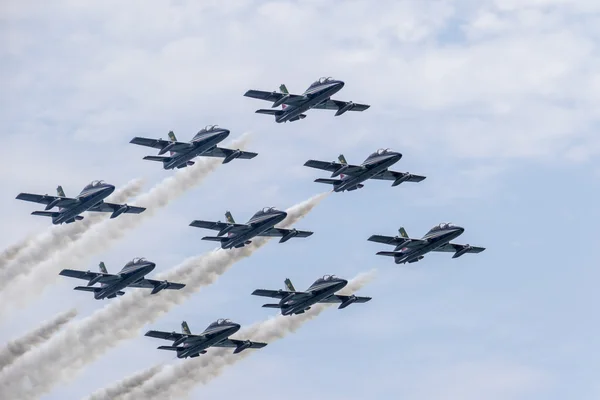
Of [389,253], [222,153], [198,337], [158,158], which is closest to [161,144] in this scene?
[158,158]

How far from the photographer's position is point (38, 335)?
19638 centimetres

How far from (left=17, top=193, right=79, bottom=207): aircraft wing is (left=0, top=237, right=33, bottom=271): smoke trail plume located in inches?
392

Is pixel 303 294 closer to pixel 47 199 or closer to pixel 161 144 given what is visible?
pixel 161 144

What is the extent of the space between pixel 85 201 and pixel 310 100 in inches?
1105

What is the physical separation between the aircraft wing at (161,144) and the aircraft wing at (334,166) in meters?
14.1

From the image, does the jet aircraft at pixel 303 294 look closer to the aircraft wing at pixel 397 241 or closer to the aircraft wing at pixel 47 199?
the aircraft wing at pixel 397 241

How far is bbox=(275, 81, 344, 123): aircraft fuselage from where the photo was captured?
18762 centimetres

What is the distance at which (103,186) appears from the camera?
190m

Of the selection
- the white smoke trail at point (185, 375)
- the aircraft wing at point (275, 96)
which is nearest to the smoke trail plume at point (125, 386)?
the white smoke trail at point (185, 375)

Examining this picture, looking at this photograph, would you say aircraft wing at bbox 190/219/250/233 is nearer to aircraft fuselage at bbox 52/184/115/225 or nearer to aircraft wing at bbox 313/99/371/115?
aircraft fuselage at bbox 52/184/115/225

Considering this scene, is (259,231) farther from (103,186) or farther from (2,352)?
(2,352)

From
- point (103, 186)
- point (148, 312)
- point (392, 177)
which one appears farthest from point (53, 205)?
point (392, 177)

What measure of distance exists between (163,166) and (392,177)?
2724 cm

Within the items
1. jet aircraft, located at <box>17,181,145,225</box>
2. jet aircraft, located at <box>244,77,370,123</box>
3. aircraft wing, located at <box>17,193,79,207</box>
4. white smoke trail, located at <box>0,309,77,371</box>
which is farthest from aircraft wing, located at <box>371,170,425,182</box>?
white smoke trail, located at <box>0,309,77,371</box>
